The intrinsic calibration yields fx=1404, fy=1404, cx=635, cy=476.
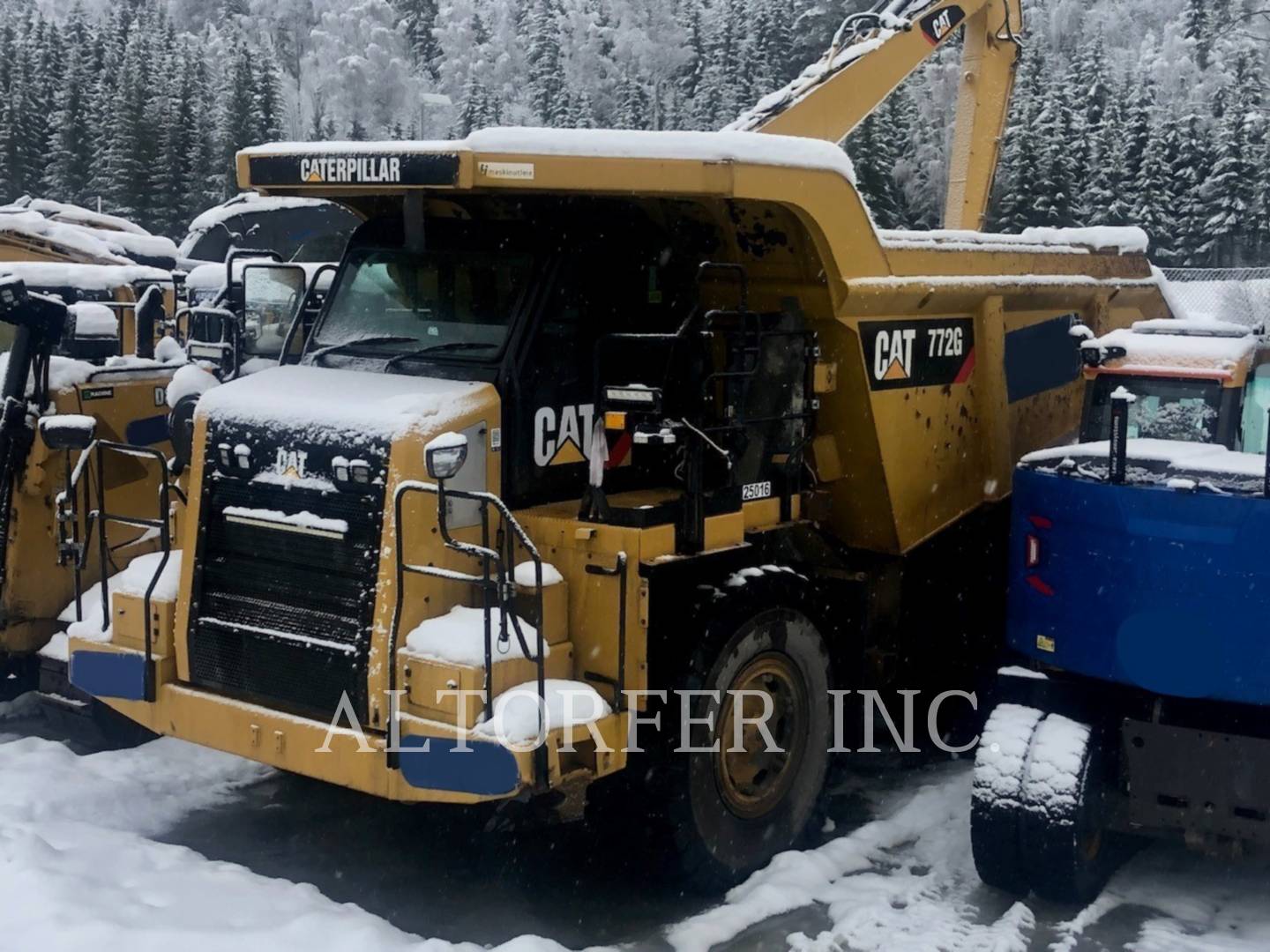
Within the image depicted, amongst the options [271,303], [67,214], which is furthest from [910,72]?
[67,214]

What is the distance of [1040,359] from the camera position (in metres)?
8.82

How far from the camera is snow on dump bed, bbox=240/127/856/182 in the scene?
5613mm

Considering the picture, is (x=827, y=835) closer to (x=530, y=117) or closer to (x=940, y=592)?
(x=940, y=592)

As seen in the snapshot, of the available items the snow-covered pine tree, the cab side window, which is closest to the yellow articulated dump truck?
the cab side window

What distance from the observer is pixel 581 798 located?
18.9 ft

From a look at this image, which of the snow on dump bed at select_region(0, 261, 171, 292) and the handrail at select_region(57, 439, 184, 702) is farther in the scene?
the snow on dump bed at select_region(0, 261, 171, 292)

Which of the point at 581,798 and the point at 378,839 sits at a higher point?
the point at 581,798

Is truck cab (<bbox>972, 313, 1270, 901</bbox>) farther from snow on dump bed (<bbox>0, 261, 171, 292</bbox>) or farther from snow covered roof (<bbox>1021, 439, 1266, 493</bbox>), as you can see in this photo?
snow on dump bed (<bbox>0, 261, 171, 292</bbox>)

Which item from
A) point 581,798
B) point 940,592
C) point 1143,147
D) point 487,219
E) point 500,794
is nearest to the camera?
point 500,794

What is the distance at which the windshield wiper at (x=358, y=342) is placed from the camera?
6.50 metres

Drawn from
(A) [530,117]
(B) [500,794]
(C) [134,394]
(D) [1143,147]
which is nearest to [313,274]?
(C) [134,394]

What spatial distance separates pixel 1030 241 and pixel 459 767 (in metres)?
5.43

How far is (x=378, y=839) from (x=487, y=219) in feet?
9.79

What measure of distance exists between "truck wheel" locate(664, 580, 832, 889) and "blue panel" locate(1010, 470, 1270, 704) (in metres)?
1.09
